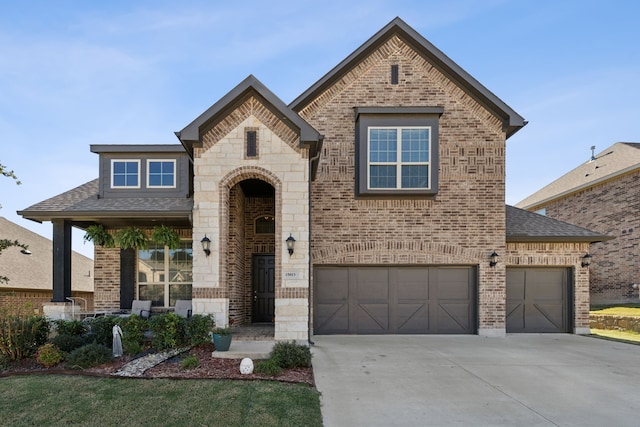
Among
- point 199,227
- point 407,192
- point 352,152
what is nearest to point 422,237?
point 407,192

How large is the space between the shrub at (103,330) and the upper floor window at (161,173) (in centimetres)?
466

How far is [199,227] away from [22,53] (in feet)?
30.6

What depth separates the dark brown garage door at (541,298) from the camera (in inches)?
471

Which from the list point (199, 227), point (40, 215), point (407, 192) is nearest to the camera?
point (199, 227)

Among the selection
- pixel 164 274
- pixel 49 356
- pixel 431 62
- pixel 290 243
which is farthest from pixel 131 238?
pixel 431 62

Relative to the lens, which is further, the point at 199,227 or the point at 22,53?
the point at 22,53

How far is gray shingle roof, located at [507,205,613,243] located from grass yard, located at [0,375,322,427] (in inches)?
338

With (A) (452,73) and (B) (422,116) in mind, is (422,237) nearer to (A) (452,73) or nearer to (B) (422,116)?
(B) (422,116)

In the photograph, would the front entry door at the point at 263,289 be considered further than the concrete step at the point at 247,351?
Yes

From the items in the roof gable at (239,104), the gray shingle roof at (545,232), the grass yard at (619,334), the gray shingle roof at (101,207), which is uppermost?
the roof gable at (239,104)

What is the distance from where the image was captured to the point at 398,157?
11367 mm

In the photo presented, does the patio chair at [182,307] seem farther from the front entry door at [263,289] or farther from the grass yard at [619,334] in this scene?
the grass yard at [619,334]

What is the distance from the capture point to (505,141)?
38.6ft

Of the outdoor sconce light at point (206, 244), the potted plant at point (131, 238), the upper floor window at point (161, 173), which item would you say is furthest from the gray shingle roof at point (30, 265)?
the outdoor sconce light at point (206, 244)
